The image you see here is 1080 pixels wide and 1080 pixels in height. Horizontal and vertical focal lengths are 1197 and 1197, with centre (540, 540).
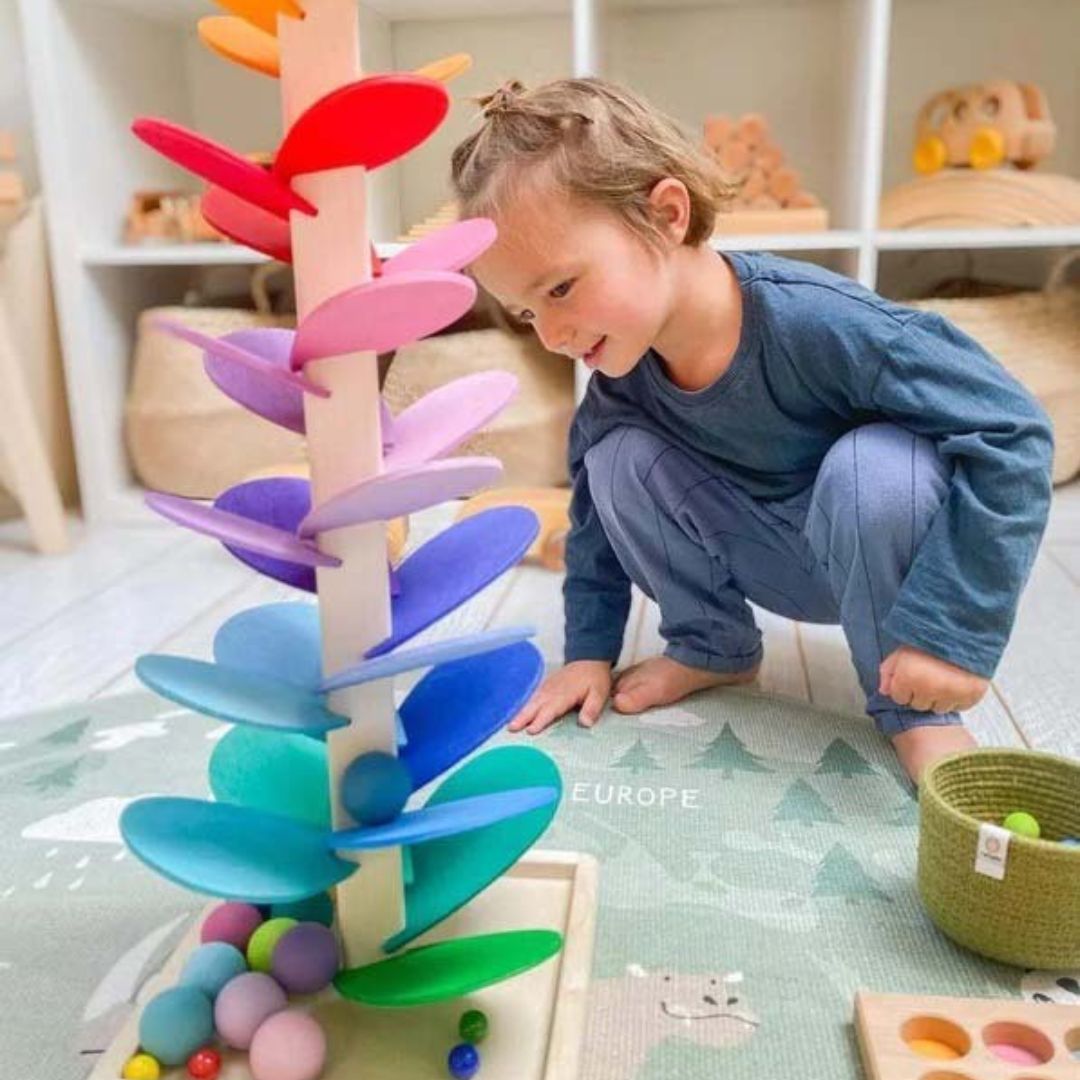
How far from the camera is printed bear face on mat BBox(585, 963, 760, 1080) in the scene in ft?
1.78

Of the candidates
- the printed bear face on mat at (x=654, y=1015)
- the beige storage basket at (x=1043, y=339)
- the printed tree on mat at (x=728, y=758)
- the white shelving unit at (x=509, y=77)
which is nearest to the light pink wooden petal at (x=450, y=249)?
the printed bear face on mat at (x=654, y=1015)

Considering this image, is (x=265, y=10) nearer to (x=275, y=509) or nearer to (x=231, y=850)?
(x=275, y=509)

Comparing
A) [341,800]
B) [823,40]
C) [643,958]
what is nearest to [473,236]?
[341,800]

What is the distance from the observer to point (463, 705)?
509 mm

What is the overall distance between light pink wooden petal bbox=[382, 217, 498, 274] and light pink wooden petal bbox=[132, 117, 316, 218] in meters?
0.05

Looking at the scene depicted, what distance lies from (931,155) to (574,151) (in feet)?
2.84

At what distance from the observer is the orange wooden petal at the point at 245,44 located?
0.45 meters

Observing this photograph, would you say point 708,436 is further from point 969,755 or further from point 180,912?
point 180,912

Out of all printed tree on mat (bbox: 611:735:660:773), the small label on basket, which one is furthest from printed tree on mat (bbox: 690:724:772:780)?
the small label on basket

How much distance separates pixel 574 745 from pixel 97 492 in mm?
903

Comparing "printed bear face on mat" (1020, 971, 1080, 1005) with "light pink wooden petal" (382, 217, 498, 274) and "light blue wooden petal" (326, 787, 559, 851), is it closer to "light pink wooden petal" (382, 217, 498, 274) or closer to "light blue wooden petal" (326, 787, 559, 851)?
"light blue wooden petal" (326, 787, 559, 851)

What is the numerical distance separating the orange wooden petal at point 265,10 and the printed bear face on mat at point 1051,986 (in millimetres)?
545

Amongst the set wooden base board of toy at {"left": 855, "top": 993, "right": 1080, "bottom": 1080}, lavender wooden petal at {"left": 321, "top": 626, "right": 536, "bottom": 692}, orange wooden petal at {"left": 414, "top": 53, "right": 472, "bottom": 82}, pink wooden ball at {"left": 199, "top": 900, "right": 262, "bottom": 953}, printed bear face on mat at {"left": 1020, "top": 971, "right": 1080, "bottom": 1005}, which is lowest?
printed bear face on mat at {"left": 1020, "top": 971, "right": 1080, "bottom": 1005}

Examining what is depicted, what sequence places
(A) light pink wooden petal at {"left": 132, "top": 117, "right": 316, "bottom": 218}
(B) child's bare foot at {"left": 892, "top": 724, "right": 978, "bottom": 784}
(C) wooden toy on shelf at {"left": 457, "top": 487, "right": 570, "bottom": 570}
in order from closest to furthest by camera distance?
(A) light pink wooden petal at {"left": 132, "top": 117, "right": 316, "bottom": 218}
(B) child's bare foot at {"left": 892, "top": 724, "right": 978, "bottom": 784}
(C) wooden toy on shelf at {"left": 457, "top": 487, "right": 570, "bottom": 570}
